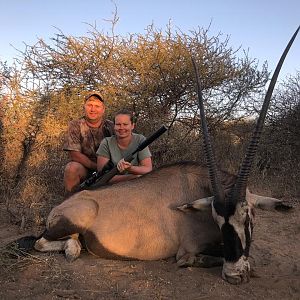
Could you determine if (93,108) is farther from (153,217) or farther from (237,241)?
(237,241)

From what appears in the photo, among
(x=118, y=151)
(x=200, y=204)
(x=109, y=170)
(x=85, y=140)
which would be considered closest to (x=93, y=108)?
(x=85, y=140)

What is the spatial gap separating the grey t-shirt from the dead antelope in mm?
548

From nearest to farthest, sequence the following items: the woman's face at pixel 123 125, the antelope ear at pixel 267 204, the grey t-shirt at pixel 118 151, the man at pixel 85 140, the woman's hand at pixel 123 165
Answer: the antelope ear at pixel 267 204, the woman's hand at pixel 123 165, the woman's face at pixel 123 125, the grey t-shirt at pixel 118 151, the man at pixel 85 140

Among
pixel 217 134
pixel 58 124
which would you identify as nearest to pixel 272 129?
pixel 217 134

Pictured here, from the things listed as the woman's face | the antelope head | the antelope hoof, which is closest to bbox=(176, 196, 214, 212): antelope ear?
the antelope head

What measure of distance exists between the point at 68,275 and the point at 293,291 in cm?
189

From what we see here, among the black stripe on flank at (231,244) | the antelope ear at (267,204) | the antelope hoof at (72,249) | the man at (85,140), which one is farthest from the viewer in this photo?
the man at (85,140)

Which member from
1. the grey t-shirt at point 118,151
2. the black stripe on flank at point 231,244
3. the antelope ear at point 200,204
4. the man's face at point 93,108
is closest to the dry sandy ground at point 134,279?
the black stripe on flank at point 231,244

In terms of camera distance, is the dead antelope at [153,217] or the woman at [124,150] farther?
the woman at [124,150]

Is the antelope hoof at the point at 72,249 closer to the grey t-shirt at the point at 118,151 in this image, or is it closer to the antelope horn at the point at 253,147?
the grey t-shirt at the point at 118,151

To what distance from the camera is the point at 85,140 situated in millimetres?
5992

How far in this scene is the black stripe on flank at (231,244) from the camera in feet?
11.7

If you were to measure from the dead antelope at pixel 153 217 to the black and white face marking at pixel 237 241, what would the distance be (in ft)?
0.68

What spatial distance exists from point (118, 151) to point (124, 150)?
0.24 ft
